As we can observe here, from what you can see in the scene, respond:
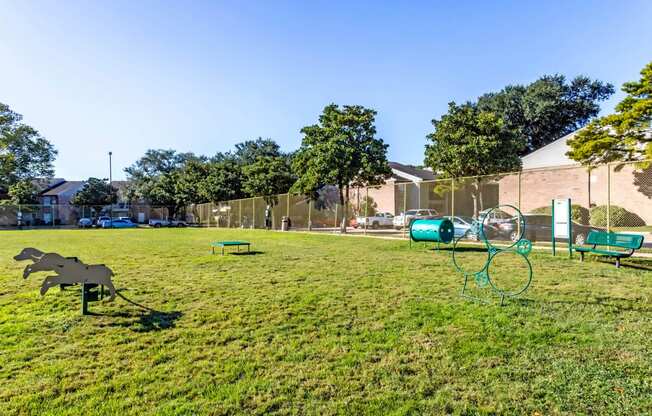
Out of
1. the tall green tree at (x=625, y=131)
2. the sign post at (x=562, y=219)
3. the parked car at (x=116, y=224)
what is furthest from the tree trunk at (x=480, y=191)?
the parked car at (x=116, y=224)

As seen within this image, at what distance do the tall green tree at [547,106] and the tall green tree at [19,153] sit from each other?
5608 cm

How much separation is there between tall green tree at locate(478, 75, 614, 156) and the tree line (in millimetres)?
106

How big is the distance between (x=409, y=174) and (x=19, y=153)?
2013 inches

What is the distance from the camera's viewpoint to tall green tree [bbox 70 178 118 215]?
5616cm

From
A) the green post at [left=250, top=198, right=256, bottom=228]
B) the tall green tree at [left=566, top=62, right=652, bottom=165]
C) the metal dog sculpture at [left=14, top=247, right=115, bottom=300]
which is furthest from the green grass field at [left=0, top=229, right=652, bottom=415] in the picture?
the green post at [left=250, top=198, right=256, bottom=228]

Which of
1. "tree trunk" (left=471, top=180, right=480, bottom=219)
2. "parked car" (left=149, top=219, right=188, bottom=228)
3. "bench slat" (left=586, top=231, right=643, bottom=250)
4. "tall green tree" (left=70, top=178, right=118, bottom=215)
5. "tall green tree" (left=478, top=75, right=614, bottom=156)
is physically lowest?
"parked car" (left=149, top=219, right=188, bottom=228)

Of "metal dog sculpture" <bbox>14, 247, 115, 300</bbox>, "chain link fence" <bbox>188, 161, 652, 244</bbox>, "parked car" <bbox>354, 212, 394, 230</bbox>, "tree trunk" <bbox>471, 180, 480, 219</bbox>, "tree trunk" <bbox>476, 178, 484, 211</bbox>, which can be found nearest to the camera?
"metal dog sculpture" <bbox>14, 247, 115, 300</bbox>

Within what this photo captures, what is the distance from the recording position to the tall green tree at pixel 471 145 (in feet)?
73.9

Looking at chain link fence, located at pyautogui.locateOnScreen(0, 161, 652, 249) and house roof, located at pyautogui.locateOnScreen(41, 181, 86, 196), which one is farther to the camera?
house roof, located at pyautogui.locateOnScreen(41, 181, 86, 196)

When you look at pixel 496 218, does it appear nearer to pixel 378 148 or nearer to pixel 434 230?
pixel 434 230

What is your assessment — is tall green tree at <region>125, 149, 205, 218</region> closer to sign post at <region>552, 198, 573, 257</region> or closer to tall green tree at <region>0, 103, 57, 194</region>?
tall green tree at <region>0, 103, 57, 194</region>

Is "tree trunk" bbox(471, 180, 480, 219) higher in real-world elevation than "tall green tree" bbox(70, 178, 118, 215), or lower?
lower

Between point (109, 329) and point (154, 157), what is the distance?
7912cm

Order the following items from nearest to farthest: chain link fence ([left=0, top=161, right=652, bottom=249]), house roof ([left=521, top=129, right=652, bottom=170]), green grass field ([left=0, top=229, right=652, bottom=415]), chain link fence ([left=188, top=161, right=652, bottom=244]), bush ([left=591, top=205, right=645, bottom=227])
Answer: green grass field ([left=0, top=229, right=652, bottom=415]) < chain link fence ([left=188, top=161, right=652, bottom=244]) < chain link fence ([left=0, top=161, right=652, bottom=249]) < bush ([left=591, top=205, right=645, bottom=227]) < house roof ([left=521, top=129, right=652, bottom=170])
